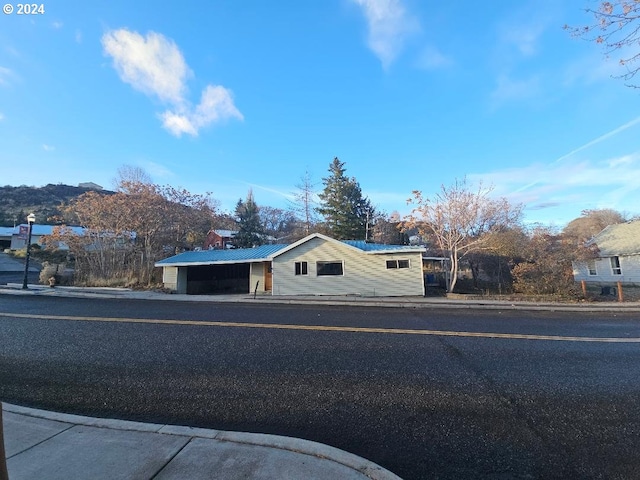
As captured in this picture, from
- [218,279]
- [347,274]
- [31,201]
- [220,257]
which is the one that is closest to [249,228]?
[218,279]

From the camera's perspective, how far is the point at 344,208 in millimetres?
39406

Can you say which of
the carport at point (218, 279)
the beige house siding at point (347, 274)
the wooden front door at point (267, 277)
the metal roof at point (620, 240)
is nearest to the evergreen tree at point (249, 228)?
the carport at point (218, 279)

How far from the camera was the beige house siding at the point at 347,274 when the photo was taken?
813 inches

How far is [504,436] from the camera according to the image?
3160 mm

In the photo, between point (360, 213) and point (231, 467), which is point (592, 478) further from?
point (360, 213)

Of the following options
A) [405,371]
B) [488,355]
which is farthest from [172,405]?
[488,355]

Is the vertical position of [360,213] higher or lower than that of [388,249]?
higher

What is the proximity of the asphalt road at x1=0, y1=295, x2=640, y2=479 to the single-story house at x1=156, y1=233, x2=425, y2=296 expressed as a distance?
12.6m

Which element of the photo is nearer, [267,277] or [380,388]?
[380,388]

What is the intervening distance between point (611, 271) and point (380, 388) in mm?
33052

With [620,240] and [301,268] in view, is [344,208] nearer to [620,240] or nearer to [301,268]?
[301,268]

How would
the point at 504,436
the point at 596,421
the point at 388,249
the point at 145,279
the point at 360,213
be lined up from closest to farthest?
the point at 504,436
the point at 596,421
the point at 388,249
the point at 145,279
the point at 360,213

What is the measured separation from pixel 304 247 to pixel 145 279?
11.9 m

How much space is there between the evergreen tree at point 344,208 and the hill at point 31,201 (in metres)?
46.9
